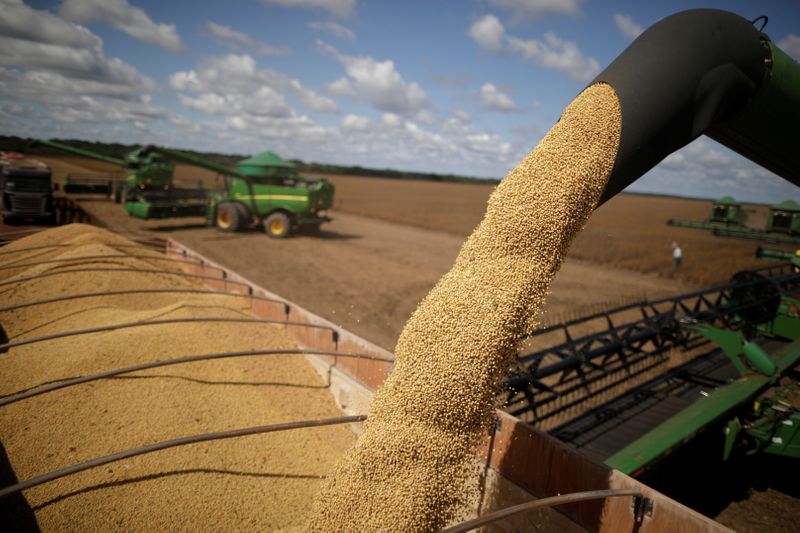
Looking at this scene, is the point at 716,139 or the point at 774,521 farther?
the point at 774,521

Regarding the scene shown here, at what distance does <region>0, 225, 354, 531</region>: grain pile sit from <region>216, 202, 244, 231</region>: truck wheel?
10.1m

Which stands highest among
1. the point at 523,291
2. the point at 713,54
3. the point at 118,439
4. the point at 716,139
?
the point at 713,54

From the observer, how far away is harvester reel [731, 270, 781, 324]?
6270mm

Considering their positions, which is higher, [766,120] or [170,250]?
[766,120]

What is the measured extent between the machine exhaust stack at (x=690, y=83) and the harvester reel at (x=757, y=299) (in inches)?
219

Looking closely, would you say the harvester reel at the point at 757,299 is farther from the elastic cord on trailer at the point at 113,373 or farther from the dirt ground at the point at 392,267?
the elastic cord on trailer at the point at 113,373

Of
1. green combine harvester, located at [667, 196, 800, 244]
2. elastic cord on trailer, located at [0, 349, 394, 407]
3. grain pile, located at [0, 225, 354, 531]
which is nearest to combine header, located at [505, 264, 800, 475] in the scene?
elastic cord on trailer, located at [0, 349, 394, 407]

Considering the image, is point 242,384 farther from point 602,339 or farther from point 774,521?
point 774,521

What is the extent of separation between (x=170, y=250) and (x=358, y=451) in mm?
6530

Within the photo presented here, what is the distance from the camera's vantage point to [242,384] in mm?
3441

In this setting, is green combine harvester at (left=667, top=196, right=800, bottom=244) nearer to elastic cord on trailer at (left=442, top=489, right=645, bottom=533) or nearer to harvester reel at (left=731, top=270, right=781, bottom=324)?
harvester reel at (left=731, top=270, right=781, bottom=324)

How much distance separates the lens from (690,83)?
1692 millimetres

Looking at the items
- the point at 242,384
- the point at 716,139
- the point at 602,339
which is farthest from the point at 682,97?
the point at 242,384

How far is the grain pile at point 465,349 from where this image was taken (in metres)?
1.80
